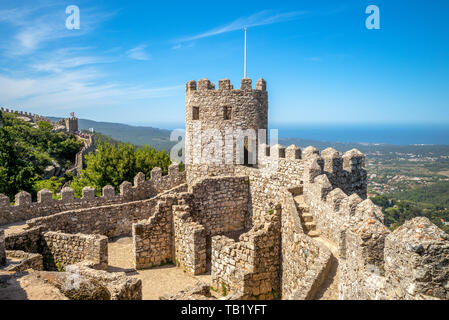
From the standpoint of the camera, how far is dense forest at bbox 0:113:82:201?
19844 millimetres

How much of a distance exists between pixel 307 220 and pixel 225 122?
22.9 ft

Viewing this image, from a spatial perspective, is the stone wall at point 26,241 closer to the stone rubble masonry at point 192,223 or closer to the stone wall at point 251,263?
the stone rubble masonry at point 192,223

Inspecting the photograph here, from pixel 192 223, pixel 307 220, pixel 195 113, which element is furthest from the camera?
pixel 195 113

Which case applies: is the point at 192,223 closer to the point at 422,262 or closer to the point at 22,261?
the point at 22,261

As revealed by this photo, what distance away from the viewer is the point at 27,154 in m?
27.5

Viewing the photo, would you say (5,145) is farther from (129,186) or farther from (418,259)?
(418,259)

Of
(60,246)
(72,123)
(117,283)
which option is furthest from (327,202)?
(72,123)

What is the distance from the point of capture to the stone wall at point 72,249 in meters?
10.2

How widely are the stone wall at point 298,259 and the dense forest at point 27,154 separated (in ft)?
57.2

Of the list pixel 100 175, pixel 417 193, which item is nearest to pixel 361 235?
pixel 100 175

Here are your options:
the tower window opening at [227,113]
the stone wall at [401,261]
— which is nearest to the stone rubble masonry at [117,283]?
the stone wall at [401,261]

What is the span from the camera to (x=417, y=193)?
26375 millimetres
